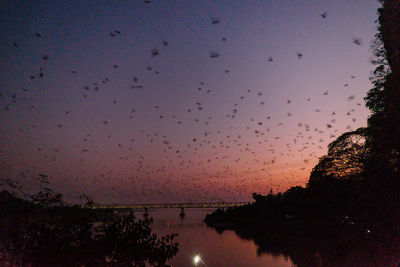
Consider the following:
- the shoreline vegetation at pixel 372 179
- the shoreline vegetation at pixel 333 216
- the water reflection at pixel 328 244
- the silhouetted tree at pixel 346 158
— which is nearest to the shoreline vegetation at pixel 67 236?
the shoreline vegetation at pixel 333 216

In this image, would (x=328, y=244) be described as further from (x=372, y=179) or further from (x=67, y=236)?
(x=67, y=236)

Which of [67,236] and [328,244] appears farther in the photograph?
[328,244]

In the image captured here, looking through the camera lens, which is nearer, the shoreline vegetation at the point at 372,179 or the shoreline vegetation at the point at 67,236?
the shoreline vegetation at the point at 67,236

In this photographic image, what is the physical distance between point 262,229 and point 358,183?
346 feet

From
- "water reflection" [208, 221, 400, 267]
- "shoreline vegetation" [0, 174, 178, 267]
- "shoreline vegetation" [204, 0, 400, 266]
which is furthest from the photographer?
"water reflection" [208, 221, 400, 267]

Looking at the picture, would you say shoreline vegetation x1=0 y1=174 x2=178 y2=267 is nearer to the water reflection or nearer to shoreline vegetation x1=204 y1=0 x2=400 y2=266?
the water reflection

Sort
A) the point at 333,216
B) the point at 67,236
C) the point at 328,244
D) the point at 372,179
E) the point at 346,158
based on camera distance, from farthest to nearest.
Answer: the point at 328,244 < the point at 333,216 < the point at 346,158 < the point at 372,179 < the point at 67,236

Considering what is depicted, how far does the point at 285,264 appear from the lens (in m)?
74.4

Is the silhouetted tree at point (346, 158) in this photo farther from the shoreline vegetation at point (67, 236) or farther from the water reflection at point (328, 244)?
the shoreline vegetation at point (67, 236)

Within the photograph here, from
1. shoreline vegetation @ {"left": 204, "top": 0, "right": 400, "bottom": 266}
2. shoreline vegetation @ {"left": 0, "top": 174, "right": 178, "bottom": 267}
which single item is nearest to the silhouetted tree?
shoreline vegetation @ {"left": 204, "top": 0, "right": 400, "bottom": 266}

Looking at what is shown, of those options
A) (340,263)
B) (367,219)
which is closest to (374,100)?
(367,219)

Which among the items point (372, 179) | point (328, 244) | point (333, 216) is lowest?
point (328, 244)

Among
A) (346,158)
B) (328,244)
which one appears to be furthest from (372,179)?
(328,244)

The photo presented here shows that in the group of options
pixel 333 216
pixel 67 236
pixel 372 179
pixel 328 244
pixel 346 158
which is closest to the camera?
pixel 67 236
